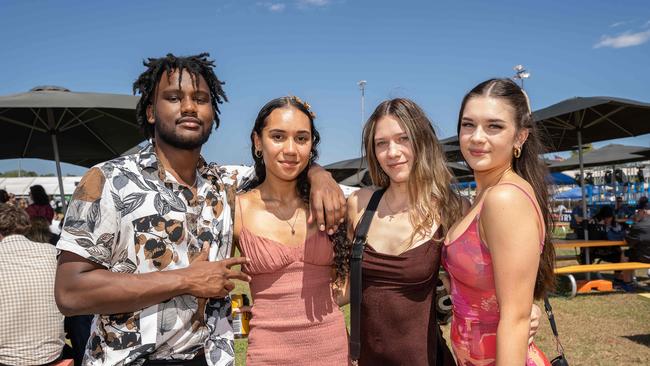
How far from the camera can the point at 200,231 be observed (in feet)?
6.82

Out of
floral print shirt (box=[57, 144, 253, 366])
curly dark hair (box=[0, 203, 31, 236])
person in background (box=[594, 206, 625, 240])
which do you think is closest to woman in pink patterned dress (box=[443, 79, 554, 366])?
floral print shirt (box=[57, 144, 253, 366])

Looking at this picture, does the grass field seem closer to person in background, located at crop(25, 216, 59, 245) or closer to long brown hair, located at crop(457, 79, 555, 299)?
person in background, located at crop(25, 216, 59, 245)

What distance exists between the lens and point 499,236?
6.15 ft

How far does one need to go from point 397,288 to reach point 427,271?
0.55 feet

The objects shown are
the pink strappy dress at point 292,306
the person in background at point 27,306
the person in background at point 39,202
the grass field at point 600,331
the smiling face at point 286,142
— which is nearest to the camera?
the pink strappy dress at point 292,306

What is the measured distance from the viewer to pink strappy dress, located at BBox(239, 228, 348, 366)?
232 cm

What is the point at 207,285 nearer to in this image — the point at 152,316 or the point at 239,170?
the point at 152,316

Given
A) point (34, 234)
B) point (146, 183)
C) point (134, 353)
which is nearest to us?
point (134, 353)

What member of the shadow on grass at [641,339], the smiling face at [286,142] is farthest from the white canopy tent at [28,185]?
the smiling face at [286,142]

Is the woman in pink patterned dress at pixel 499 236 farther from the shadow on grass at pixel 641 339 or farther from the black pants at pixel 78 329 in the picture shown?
the shadow on grass at pixel 641 339

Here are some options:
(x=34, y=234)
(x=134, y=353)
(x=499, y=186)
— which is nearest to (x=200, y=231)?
(x=134, y=353)

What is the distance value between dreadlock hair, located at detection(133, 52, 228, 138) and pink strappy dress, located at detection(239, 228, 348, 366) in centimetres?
72

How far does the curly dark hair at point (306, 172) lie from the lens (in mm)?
2480

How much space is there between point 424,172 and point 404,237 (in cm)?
37
